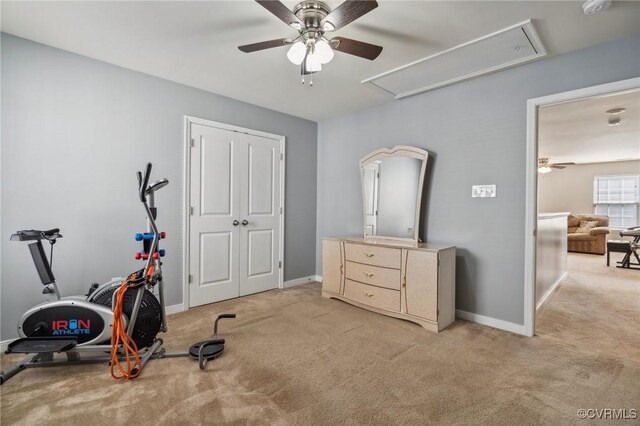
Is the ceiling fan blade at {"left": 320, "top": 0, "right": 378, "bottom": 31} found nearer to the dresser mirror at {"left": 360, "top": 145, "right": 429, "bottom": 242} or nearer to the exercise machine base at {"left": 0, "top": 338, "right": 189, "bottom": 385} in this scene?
the dresser mirror at {"left": 360, "top": 145, "right": 429, "bottom": 242}

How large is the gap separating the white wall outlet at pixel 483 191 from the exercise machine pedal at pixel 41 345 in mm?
3685

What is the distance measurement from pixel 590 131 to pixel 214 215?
633cm

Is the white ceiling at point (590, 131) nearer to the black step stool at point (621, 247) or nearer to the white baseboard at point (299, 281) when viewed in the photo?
the black step stool at point (621, 247)

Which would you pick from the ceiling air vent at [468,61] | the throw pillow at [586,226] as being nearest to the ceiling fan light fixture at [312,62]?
the ceiling air vent at [468,61]

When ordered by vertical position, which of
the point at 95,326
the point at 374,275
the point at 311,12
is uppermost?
the point at 311,12

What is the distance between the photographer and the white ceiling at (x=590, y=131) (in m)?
3.78

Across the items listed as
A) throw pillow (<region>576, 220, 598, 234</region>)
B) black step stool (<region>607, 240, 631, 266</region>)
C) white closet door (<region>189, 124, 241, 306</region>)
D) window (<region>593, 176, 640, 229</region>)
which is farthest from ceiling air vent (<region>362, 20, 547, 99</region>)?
window (<region>593, 176, 640, 229</region>)

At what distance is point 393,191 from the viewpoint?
371cm

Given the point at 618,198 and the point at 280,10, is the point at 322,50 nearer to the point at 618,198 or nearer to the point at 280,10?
the point at 280,10

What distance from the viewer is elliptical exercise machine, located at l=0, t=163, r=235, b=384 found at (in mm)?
2076

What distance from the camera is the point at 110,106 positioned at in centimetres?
293

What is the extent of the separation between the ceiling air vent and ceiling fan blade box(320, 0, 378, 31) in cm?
126

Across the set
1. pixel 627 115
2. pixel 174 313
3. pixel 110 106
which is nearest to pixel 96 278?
pixel 174 313

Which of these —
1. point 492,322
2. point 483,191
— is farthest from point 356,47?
point 492,322
